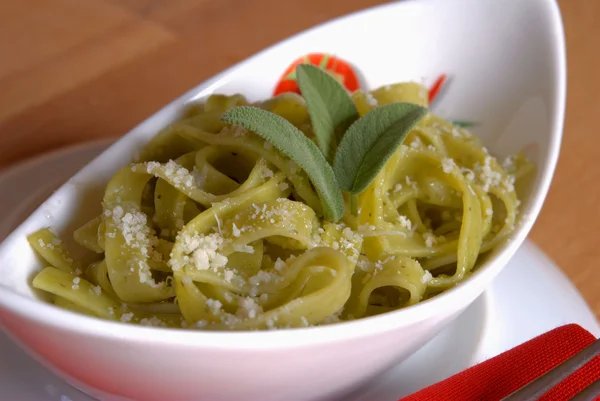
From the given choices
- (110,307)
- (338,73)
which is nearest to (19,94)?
(338,73)

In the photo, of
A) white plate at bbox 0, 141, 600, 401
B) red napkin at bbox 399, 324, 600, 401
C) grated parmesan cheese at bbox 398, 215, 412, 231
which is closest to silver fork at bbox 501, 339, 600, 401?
red napkin at bbox 399, 324, 600, 401

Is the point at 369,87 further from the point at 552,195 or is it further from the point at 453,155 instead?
the point at 552,195

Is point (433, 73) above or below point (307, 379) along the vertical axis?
above

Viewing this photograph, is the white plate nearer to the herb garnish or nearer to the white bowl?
the white bowl

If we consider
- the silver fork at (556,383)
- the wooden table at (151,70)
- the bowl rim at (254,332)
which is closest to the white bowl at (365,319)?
the bowl rim at (254,332)

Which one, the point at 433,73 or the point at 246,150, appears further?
the point at 433,73

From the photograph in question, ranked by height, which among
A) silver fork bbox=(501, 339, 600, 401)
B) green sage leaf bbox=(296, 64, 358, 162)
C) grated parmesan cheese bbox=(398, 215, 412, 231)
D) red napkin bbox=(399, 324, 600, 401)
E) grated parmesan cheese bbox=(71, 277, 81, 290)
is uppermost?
green sage leaf bbox=(296, 64, 358, 162)

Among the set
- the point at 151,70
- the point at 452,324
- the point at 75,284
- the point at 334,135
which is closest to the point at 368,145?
the point at 334,135
